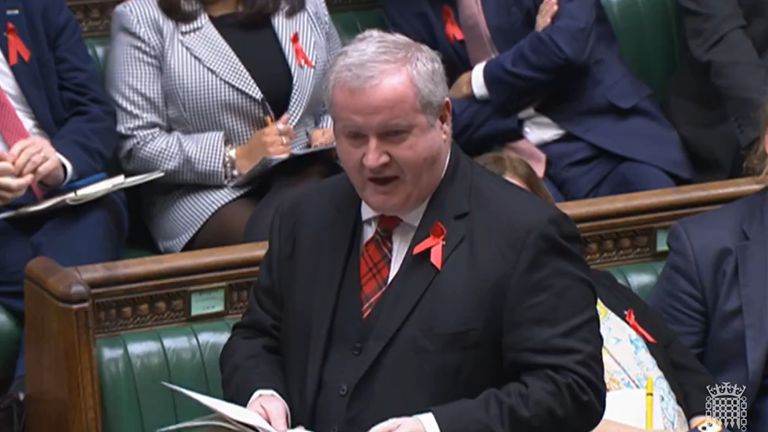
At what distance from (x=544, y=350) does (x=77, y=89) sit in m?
1.62

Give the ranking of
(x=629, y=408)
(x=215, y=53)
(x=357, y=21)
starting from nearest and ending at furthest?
(x=629, y=408) → (x=215, y=53) → (x=357, y=21)

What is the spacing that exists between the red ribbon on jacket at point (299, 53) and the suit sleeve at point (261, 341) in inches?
46.9

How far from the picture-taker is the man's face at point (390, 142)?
2.02 m

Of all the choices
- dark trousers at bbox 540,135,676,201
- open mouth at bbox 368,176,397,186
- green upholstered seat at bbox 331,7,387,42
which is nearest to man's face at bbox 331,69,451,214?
open mouth at bbox 368,176,397,186

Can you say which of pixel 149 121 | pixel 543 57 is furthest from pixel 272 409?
pixel 543 57

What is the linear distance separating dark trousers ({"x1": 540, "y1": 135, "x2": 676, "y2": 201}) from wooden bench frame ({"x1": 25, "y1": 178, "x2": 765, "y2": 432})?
0.44m

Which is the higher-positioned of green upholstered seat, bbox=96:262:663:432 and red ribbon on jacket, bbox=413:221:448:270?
red ribbon on jacket, bbox=413:221:448:270

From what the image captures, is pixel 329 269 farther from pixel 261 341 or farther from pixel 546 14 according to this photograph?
pixel 546 14

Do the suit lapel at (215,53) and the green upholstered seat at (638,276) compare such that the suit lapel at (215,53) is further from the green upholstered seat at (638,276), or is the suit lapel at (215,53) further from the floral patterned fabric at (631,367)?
the floral patterned fabric at (631,367)

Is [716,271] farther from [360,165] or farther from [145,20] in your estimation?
[145,20]

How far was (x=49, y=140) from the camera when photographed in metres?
3.27

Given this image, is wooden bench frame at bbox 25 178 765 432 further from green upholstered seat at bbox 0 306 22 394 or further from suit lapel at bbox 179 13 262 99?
suit lapel at bbox 179 13 262 99

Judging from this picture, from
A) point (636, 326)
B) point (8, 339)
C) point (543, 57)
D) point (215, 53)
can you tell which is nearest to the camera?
point (636, 326)

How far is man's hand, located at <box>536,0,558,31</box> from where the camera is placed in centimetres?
355
